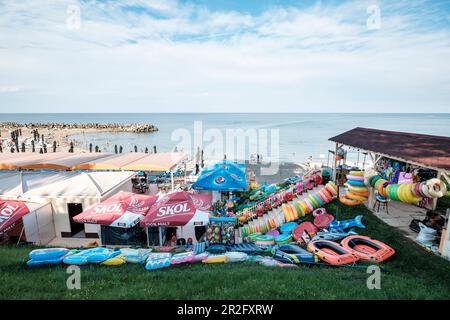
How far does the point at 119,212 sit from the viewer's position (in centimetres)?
1098

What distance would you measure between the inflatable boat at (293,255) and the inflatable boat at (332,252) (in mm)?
269

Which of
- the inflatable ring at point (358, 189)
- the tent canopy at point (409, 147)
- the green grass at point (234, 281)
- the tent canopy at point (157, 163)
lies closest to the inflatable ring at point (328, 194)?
the inflatable ring at point (358, 189)

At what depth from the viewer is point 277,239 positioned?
10617mm

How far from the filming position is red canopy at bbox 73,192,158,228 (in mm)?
10500

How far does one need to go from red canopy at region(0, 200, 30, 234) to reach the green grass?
1785 mm

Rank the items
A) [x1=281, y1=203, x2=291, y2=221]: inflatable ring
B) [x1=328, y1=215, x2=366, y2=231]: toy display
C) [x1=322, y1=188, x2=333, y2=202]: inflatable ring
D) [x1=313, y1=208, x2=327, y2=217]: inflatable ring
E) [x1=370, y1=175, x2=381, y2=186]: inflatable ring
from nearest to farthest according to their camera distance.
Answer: [x1=370, y1=175, x2=381, y2=186]: inflatable ring → [x1=328, y1=215, x2=366, y2=231]: toy display → [x1=313, y1=208, x2=327, y2=217]: inflatable ring → [x1=281, y1=203, x2=291, y2=221]: inflatable ring → [x1=322, y1=188, x2=333, y2=202]: inflatable ring

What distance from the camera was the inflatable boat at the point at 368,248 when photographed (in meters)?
8.05

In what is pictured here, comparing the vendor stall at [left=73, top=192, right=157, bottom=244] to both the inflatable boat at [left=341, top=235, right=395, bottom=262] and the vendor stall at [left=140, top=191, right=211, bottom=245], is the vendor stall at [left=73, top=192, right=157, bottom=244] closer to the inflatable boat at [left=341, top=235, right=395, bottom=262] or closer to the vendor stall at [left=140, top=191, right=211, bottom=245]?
the vendor stall at [left=140, top=191, right=211, bottom=245]

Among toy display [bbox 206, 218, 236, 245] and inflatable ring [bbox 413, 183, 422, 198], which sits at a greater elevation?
inflatable ring [bbox 413, 183, 422, 198]

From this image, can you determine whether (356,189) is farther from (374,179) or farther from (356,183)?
(374,179)

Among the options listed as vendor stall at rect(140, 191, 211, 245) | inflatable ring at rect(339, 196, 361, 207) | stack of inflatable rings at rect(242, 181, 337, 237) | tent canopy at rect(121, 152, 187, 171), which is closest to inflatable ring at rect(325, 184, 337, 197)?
stack of inflatable rings at rect(242, 181, 337, 237)
